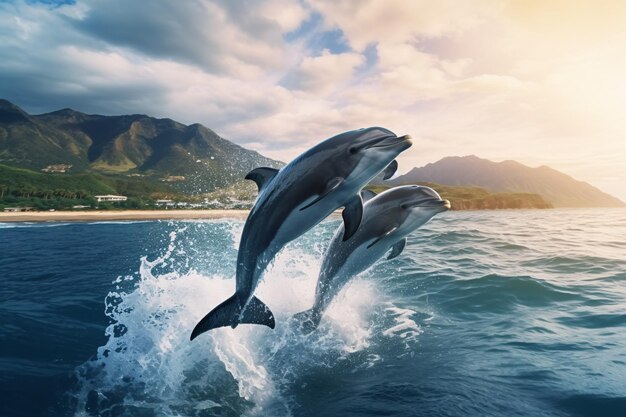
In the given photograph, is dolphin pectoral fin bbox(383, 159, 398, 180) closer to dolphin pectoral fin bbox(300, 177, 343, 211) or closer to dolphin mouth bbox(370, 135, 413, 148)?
dolphin mouth bbox(370, 135, 413, 148)

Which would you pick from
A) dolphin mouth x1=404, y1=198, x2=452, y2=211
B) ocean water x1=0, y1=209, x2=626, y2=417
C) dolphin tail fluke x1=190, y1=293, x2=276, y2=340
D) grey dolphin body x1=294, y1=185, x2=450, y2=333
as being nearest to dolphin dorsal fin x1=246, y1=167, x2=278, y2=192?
dolphin tail fluke x1=190, y1=293, x2=276, y2=340

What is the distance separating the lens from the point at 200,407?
619 cm

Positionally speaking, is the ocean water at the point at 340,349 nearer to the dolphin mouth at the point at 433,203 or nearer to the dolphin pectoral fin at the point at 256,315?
the dolphin pectoral fin at the point at 256,315

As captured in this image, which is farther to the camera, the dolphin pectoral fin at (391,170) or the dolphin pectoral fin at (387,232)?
the dolphin pectoral fin at (387,232)

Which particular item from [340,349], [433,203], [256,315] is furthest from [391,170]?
[340,349]

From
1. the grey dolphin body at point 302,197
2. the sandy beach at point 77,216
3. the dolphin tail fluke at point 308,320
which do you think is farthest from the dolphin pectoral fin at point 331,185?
the sandy beach at point 77,216

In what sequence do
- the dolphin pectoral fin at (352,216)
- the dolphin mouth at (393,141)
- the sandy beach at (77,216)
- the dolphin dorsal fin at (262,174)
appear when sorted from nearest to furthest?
the dolphin mouth at (393,141), the dolphin pectoral fin at (352,216), the dolphin dorsal fin at (262,174), the sandy beach at (77,216)

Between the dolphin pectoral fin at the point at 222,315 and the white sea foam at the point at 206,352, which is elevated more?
the dolphin pectoral fin at the point at 222,315

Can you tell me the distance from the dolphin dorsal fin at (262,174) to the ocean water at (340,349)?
3.75 meters

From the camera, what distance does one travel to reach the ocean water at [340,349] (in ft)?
20.4

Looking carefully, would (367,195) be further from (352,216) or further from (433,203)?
(352,216)

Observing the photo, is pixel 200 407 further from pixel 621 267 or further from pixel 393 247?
pixel 621 267

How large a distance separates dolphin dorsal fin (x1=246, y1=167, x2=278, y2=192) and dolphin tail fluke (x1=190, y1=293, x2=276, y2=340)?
2.11 meters

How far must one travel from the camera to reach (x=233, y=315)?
662cm
